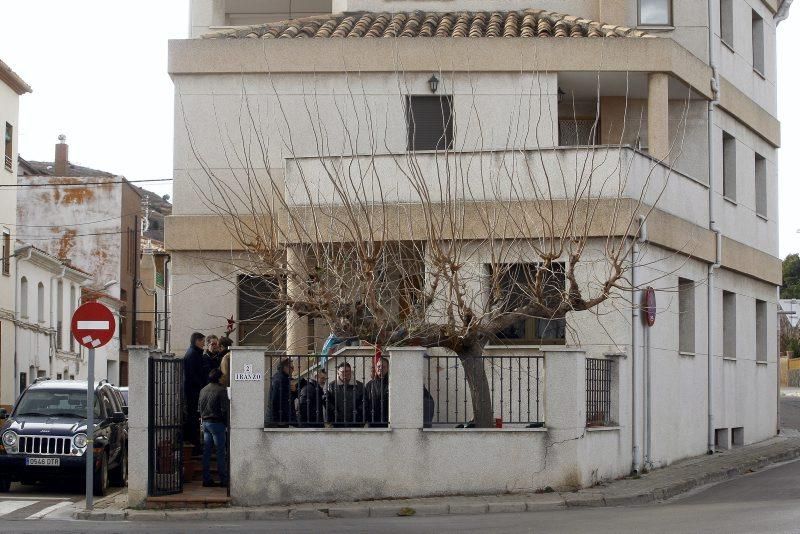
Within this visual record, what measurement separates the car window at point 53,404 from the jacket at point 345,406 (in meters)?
5.10

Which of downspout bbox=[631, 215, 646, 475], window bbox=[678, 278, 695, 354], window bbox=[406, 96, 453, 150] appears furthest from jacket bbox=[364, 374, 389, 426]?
window bbox=[678, 278, 695, 354]

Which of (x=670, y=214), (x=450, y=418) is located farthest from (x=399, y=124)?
(x=450, y=418)

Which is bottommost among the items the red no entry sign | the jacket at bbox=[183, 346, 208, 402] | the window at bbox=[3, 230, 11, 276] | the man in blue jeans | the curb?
the curb

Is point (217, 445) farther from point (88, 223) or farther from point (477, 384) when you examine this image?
point (88, 223)

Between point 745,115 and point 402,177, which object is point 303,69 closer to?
point 402,177

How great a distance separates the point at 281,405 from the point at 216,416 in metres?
0.92

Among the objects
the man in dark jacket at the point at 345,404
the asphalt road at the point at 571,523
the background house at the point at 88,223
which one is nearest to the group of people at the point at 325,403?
the man in dark jacket at the point at 345,404

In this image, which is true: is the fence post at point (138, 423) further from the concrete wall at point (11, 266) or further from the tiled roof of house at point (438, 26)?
the concrete wall at point (11, 266)

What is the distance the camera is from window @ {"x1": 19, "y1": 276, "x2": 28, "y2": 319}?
4878cm

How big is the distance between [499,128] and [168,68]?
6.50 m

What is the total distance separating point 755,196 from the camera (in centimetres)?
3036

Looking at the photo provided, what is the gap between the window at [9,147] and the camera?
163 ft

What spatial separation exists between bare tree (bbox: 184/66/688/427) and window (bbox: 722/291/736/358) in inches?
149

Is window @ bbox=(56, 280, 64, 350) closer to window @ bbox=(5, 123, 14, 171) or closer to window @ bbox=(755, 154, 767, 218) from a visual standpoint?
window @ bbox=(5, 123, 14, 171)
